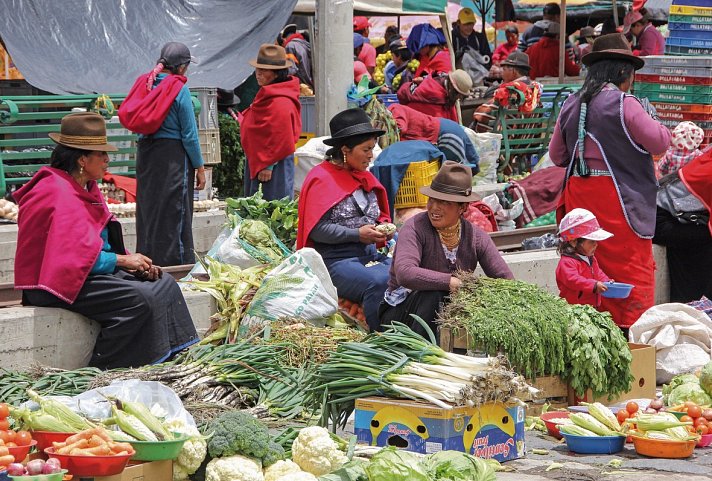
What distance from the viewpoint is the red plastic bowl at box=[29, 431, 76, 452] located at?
5.10 metres

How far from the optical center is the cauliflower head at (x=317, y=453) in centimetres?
523

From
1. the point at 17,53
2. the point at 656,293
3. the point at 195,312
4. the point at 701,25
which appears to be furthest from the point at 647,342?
the point at 17,53

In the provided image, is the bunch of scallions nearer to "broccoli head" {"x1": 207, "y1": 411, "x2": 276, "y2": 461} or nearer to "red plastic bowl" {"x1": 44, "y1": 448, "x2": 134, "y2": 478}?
"broccoli head" {"x1": 207, "y1": 411, "x2": 276, "y2": 461}

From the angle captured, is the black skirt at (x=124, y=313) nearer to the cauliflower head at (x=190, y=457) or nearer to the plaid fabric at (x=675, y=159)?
the cauliflower head at (x=190, y=457)

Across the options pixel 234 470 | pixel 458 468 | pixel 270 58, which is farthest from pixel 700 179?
pixel 234 470

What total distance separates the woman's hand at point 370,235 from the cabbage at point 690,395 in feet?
7.02

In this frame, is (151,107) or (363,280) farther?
(151,107)

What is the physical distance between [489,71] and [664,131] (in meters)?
11.4

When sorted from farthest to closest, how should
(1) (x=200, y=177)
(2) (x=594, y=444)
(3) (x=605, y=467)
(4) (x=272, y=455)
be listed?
(1) (x=200, y=177) → (2) (x=594, y=444) → (3) (x=605, y=467) → (4) (x=272, y=455)

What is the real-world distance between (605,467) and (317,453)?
4.75 feet

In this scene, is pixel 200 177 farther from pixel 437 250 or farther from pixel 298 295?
pixel 437 250

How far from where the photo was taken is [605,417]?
20.6 feet

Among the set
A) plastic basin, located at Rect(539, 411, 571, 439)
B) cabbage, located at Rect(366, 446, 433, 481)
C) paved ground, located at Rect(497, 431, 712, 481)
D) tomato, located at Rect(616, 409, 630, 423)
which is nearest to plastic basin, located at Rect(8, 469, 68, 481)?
cabbage, located at Rect(366, 446, 433, 481)

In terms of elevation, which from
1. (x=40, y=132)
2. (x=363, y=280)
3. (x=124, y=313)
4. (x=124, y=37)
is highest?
(x=124, y=37)
